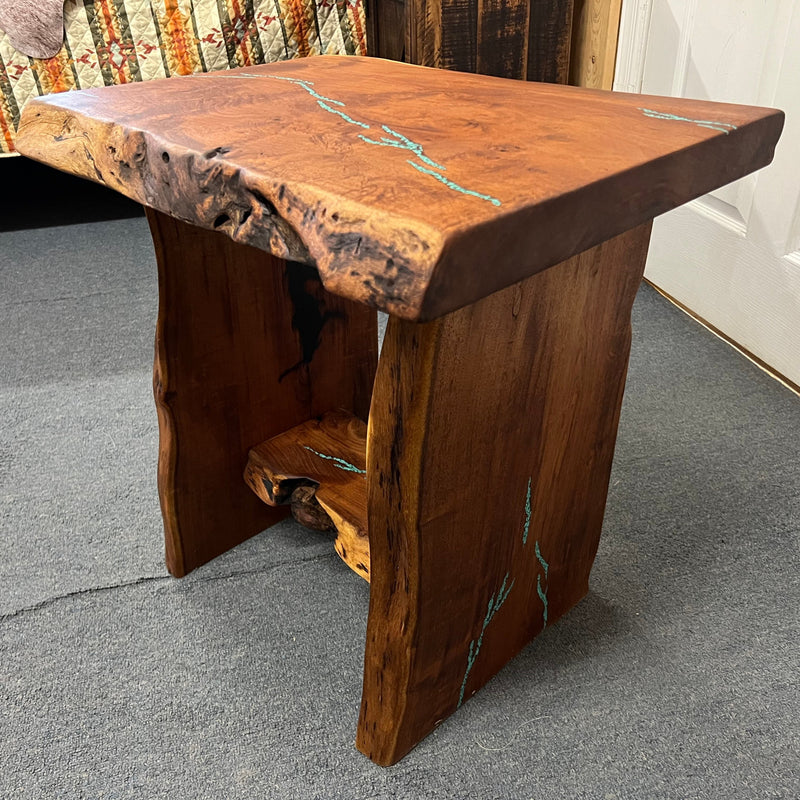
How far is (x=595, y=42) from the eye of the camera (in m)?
1.83

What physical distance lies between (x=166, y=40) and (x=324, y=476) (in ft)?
4.50

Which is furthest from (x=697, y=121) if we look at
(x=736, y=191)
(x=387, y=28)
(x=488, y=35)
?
(x=387, y=28)

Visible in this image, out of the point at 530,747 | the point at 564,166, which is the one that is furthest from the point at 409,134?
the point at 530,747

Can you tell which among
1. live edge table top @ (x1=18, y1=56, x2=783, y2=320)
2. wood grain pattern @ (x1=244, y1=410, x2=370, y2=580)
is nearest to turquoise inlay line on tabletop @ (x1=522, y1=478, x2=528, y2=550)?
wood grain pattern @ (x1=244, y1=410, x2=370, y2=580)

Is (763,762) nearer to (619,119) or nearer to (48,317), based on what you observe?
(619,119)

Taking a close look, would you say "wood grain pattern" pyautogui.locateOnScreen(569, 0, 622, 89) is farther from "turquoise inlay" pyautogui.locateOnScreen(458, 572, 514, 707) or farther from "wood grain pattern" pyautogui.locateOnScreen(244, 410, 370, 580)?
"turquoise inlay" pyautogui.locateOnScreen(458, 572, 514, 707)

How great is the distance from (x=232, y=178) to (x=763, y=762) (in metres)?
0.73

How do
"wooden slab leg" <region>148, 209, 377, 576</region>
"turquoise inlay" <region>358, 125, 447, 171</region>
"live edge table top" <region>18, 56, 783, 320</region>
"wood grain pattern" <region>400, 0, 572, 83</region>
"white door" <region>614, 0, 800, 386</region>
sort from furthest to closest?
"wood grain pattern" <region>400, 0, 572, 83</region>, "white door" <region>614, 0, 800, 386</region>, "wooden slab leg" <region>148, 209, 377, 576</region>, "turquoise inlay" <region>358, 125, 447, 171</region>, "live edge table top" <region>18, 56, 783, 320</region>

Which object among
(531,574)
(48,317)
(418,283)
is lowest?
(48,317)

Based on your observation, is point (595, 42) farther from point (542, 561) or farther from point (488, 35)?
point (542, 561)

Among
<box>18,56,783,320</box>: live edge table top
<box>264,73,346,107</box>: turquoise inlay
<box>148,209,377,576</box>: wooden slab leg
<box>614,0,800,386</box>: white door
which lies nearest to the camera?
<box>18,56,783,320</box>: live edge table top

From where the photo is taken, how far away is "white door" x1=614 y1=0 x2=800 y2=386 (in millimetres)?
1327

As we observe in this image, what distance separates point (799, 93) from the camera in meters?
1.28

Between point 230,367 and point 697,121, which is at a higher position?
point 697,121
